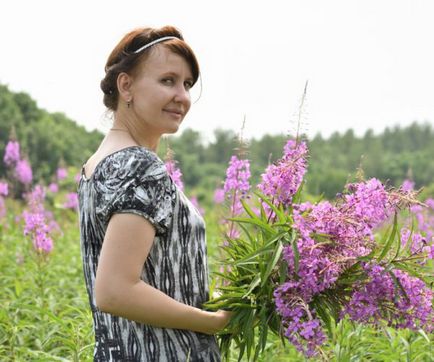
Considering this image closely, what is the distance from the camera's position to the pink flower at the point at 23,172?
334 inches

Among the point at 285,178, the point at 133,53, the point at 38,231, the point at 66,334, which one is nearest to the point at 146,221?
the point at 133,53

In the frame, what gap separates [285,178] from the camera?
2.22 metres

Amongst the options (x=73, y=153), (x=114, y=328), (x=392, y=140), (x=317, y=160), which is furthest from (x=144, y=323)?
(x=392, y=140)

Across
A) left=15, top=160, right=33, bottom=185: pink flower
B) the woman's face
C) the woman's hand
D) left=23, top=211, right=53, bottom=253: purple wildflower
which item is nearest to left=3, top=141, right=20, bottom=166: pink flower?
left=15, top=160, right=33, bottom=185: pink flower

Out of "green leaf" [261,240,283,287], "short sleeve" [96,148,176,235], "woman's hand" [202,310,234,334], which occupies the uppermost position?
"short sleeve" [96,148,176,235]

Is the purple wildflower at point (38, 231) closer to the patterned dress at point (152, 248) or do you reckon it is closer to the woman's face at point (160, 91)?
the patterned dress at point (152, 248)

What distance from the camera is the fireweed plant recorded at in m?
1.90

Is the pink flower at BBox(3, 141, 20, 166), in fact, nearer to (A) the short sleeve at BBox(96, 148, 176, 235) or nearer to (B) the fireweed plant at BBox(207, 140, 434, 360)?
(B) the fireweed plant at BBox(207, 140, 434, 360)

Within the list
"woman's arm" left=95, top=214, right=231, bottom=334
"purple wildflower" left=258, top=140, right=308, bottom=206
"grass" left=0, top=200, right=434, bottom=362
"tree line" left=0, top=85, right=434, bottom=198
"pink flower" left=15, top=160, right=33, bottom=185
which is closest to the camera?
"woman's arm" left=95, top=214, right=231, bottom=334

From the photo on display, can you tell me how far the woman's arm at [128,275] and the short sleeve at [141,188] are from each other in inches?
1.1

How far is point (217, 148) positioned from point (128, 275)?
58989 mm

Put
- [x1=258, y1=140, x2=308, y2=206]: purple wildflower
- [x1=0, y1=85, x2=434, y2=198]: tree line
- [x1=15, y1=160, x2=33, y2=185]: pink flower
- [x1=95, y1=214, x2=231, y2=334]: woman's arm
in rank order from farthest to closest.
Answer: [x1=0, y1=85, x2=434, y2=198]: tree line
[x1=15, y1=160, x2=33, y2=185]: pink flower
[x1=258, y1=140, x2=308, y2=206]: purple wildflower
[x1=95, y1=214, x2=231, y2=334]: woman's arm

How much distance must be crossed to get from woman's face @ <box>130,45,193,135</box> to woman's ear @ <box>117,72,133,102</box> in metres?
0.01

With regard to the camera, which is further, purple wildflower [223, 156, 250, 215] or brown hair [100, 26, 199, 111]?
purple wildflower [223, 156, 250, 215]
